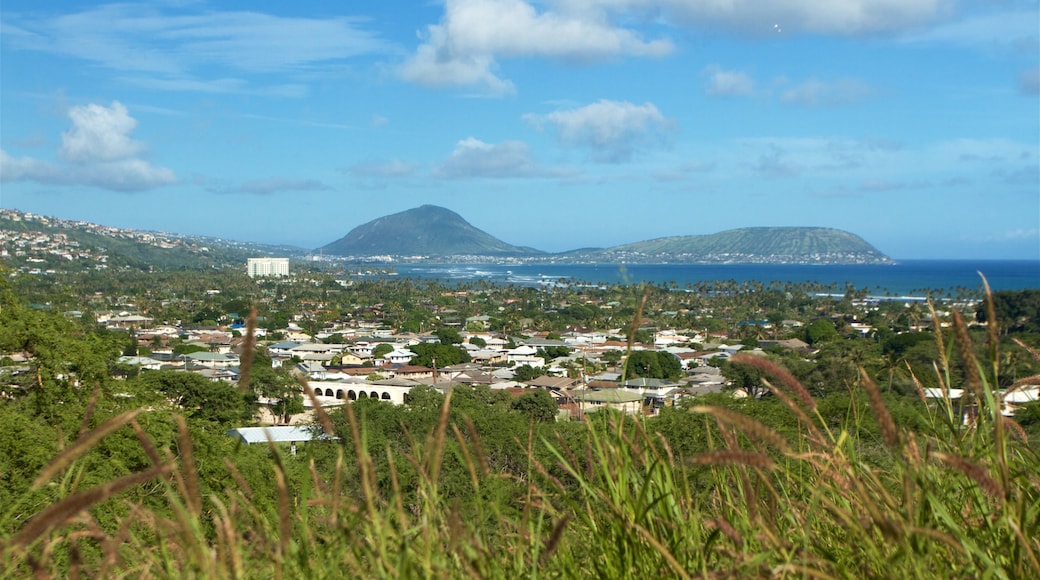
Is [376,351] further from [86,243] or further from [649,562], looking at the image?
[86,243]

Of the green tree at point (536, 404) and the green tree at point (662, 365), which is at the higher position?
the green tree at point (536, 404)

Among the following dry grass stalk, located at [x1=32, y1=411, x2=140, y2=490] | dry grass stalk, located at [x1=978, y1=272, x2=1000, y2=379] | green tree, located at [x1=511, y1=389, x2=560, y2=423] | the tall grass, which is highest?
dry grass stalk, located at [x1=978, y1=272, x2=1000, y2=379]

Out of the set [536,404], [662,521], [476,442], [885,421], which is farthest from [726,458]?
[536,404]

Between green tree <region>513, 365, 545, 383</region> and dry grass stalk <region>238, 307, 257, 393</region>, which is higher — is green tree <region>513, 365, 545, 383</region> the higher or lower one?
the lower one

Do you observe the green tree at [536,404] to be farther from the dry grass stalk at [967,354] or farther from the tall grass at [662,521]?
the dry grass stalk at [967,354]

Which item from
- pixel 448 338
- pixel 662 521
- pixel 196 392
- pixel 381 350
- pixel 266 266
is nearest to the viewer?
pixel 662 521

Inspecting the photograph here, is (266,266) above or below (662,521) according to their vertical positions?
below

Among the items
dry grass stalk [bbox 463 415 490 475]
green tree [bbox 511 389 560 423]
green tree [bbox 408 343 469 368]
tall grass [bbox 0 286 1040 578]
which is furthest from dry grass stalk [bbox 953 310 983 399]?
green tree [bbox 408 343 469 368]

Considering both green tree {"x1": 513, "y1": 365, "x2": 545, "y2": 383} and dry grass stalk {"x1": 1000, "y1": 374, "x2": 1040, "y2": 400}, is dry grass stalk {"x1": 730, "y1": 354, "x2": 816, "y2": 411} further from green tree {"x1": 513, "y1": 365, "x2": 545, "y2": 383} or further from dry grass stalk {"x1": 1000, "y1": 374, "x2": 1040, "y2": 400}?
green tree {"x1": 513, "y1": 365, "x2": 545, "y2": 383}

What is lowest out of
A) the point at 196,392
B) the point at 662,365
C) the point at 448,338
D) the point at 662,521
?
the point at 448,338

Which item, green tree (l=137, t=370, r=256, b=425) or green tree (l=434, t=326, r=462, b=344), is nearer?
green tree (l=137, t=370, r=256, b=425)

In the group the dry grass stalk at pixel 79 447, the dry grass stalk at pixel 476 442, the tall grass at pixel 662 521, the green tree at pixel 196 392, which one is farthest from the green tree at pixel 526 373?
the dry grass stalk at pixel 79 447

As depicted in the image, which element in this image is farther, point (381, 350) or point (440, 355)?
point (381, 350)

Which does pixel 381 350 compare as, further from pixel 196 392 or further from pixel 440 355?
pixel 196 392
